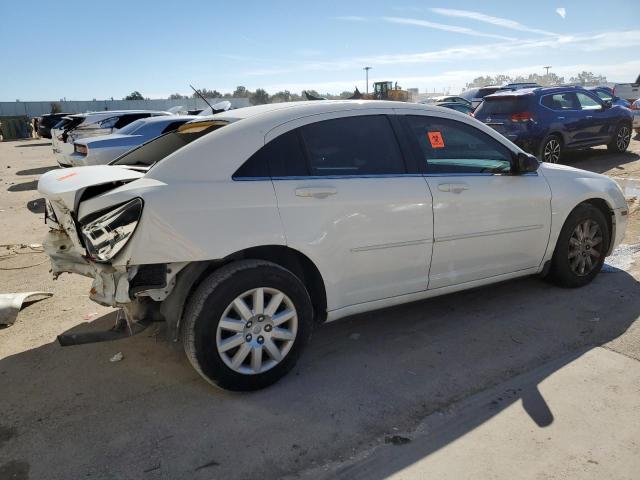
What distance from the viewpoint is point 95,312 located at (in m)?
4.36

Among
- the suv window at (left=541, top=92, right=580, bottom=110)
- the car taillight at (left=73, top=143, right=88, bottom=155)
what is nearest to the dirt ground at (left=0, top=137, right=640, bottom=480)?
the car taillight at (left=73, top=143, right=88, bottom=155)

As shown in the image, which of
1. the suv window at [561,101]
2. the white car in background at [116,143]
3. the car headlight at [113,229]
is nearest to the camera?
the car headlight at [113,229]

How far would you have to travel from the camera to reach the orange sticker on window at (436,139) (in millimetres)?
3852

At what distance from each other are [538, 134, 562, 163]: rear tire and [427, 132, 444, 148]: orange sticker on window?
7.39m

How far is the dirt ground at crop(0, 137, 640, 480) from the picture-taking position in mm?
2561

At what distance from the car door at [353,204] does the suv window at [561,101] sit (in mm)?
8441

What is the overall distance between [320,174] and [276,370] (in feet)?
4.16

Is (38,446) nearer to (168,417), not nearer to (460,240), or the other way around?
(168,417)

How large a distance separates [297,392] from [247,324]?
1.76 ft

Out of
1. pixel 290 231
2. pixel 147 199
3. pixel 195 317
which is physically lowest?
pixel 195 317

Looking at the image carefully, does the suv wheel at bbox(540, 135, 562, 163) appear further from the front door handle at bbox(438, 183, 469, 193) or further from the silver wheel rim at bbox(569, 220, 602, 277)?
the front door handle at bbox(438, 183, 469, 193)

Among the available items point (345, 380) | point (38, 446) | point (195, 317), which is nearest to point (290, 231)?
point (195, 317)

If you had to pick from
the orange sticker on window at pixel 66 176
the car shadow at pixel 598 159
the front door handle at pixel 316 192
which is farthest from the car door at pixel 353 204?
the car shadow at pixel 598 159

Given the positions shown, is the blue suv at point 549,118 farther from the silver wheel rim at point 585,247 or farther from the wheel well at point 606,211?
the silver wheel rim at point 585,247
